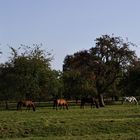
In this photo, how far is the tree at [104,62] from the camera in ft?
300

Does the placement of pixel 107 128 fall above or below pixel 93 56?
below

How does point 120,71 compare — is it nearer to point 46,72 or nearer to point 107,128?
point 46,72

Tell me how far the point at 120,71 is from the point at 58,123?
191ft

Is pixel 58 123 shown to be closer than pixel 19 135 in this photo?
No

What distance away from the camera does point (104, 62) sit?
9219 centimetres

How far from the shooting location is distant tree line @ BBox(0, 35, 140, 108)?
8188 cm

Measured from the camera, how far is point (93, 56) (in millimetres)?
92062

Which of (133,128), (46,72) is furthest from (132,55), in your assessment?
(133,128)

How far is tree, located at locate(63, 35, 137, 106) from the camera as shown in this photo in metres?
91.4

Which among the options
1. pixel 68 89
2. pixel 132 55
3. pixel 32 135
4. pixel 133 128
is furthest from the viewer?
pixel 68 89

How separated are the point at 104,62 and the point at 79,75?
5.78 meters

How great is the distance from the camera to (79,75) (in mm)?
94875

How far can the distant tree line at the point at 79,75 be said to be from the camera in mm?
81875

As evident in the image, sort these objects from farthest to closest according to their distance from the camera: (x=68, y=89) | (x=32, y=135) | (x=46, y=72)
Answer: (x=68, y=89), (x=46, y=72), (x=32, y=135)
